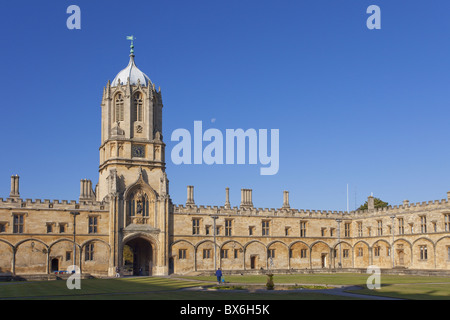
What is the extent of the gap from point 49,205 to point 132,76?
1860 cm

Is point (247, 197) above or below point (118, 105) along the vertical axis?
below

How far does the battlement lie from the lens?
60.2m

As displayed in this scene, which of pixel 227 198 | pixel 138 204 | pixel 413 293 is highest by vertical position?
pixel 227 198

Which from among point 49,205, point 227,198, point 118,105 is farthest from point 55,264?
point 227,198

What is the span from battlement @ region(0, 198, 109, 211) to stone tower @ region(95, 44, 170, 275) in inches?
59.8

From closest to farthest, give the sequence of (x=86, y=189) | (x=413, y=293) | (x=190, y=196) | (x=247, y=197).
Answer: (x=413, y=293) < (x=190, y=196) < (x=86, y=189) < (x=247, y=197)

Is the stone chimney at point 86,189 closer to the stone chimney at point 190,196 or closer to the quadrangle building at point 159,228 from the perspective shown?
the quadrangle building at point 159,228

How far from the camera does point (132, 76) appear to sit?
231 feet

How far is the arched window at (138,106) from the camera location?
69294mm

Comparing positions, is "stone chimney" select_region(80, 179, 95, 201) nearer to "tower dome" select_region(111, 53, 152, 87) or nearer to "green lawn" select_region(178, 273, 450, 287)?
"tower dome" select_region(111, 53, 152, 87)

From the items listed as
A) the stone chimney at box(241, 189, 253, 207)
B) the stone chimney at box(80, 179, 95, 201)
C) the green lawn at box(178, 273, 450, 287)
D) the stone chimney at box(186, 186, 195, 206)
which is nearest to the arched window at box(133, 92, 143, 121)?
the stone chimney at box(186, 186, 195, 206)

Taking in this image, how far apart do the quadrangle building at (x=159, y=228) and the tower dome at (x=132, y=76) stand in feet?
0.47

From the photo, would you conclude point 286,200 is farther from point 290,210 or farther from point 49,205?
point 49,205
